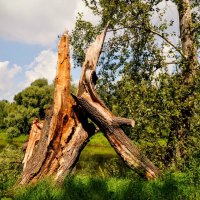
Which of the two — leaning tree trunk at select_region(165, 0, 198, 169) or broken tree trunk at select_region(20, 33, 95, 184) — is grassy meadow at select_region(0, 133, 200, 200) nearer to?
broken tree trunk at select_region(20, 33, 95, 184)

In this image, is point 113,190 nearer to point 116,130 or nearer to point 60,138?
point 116,130

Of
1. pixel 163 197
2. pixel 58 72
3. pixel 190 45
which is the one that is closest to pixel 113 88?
pixel 190 45

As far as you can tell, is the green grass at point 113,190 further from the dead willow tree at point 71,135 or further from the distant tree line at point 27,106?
the distant tree line at point 27,106

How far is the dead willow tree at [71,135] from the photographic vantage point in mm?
12906

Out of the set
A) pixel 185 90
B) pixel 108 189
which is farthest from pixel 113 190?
pixel 185 90

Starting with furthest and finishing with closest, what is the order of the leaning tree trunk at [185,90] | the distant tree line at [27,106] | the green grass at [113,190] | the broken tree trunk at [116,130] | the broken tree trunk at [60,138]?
the distant tree line at [27,106], the leaning tree trunk at [185,90], the broken tree trunk at [116,130], the broken tree trunk at [60,138], the green grass at [113,190]

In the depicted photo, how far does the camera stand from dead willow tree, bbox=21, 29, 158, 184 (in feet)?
42.3

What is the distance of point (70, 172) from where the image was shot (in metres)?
13.3

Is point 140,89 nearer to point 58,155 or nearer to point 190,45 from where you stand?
point 190,45

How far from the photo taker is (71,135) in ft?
44.1

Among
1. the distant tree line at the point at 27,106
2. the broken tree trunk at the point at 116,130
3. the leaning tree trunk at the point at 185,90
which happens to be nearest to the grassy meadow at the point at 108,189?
the broken tree trunk at the point at 116,130

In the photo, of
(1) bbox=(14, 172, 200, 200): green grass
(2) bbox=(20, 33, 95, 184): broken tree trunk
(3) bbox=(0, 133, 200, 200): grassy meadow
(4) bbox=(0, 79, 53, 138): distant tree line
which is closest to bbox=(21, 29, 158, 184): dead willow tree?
(2) bbox=(20, 33, 95, 184): broken tree trunk

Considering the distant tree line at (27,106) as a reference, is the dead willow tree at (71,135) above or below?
below

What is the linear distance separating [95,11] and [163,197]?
12492 mm
